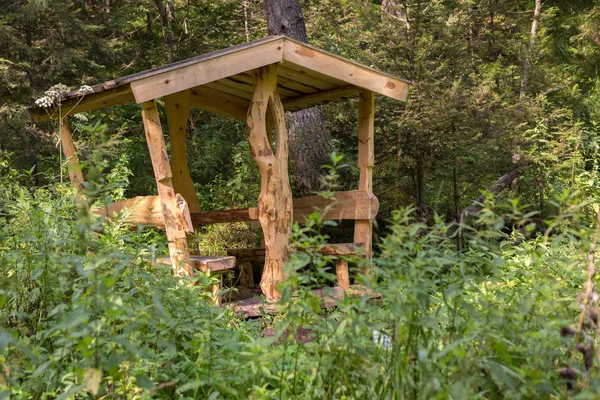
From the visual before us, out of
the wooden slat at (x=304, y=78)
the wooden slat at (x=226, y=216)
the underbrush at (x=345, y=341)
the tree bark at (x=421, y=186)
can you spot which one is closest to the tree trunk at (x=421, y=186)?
the tree bark at (x=421, y=186)

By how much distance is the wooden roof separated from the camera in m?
6.22

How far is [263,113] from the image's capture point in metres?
6.85

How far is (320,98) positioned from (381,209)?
2.49 m

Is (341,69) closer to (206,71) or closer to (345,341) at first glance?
(206,71)

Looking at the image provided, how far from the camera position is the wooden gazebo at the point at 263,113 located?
249 inches

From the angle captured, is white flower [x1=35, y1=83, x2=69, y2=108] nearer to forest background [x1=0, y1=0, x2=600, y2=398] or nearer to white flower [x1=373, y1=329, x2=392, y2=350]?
forest background [x1=0, y1=0, x2=600, y2=398]

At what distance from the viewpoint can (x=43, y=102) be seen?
6887 mm

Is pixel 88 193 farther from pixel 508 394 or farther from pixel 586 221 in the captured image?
pixel 586 221

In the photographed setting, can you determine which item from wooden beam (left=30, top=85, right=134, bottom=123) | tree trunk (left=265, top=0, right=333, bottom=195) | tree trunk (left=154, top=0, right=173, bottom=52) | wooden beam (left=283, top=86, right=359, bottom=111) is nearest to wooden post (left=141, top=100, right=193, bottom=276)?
wooden beam (left=30, top=85, right=134, bottom=123)

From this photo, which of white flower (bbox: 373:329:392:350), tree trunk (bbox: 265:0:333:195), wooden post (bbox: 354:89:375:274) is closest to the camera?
white flower (bbox: 373:329:392:350)

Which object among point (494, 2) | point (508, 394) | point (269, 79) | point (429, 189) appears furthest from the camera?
point (494, 2)

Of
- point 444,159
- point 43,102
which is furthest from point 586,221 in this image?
point 43,102

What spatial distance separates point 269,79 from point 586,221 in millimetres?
4664

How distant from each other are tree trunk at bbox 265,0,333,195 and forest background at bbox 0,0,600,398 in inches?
12.6
